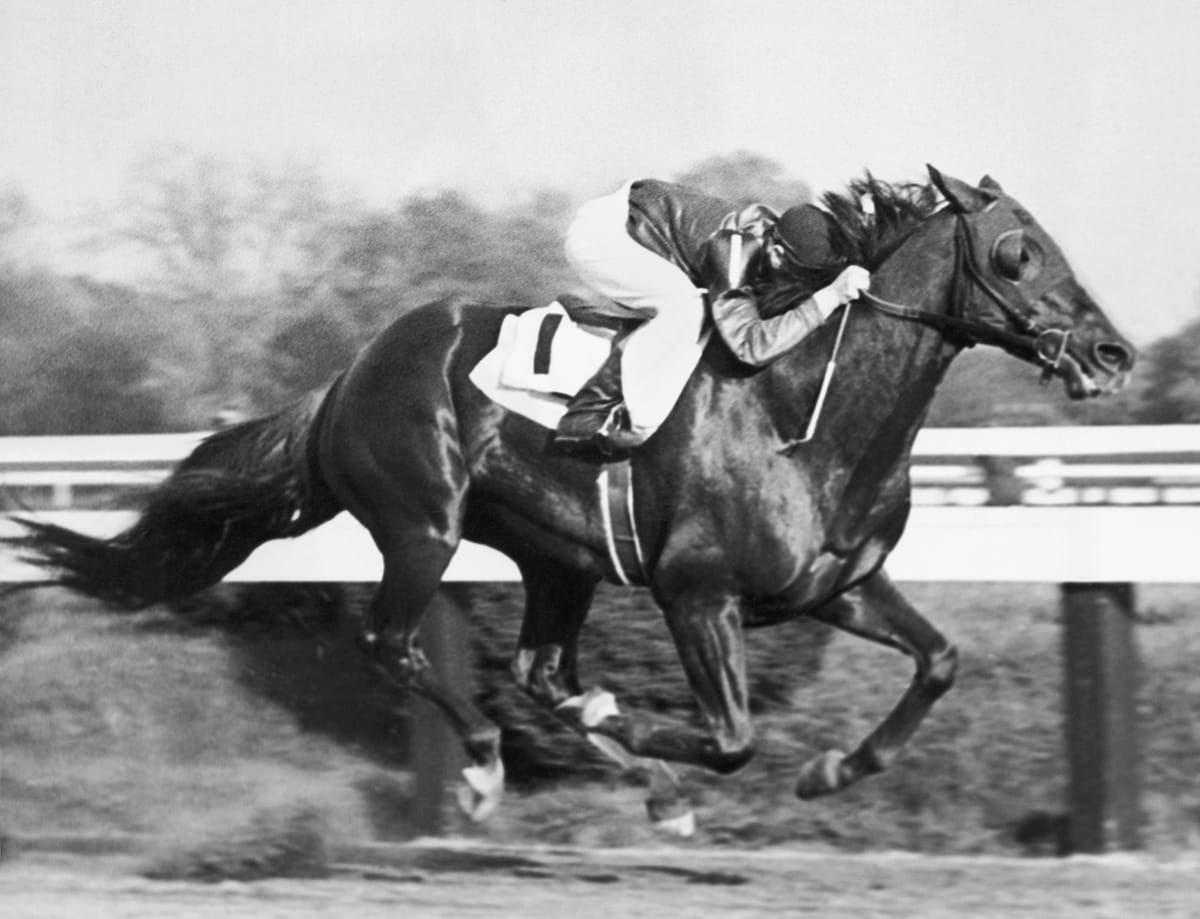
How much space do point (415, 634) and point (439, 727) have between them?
1.52ft

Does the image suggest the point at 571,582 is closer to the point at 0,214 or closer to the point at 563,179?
the point at 563,179

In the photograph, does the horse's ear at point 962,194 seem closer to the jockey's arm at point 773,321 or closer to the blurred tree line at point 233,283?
the jockey's arm at point 773,321

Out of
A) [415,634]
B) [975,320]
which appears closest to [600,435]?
[415,634]

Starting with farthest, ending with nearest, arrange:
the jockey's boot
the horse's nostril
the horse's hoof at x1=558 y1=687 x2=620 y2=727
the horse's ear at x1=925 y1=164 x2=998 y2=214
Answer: the horse's hoof at x1=558 y1=687 x2=620 y2=727
the jockey's boot
the horse's ear at x1=925 y1=164 x2=998 y2=214
the horse's nostril

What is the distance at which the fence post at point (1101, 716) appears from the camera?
5.10 metres

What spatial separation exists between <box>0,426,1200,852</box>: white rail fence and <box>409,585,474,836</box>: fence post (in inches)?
6.2

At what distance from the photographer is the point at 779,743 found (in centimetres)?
541

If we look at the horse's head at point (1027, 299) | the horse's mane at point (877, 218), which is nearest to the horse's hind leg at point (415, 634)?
the horse's mane at point (877, 218)

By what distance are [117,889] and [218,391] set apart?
1.40m

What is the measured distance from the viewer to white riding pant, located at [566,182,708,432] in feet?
15.4

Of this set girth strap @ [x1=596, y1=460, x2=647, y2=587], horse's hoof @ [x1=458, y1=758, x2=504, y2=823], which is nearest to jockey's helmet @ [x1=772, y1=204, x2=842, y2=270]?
girth strap @ [x1=596, y1=460, x2=647, y2=587]

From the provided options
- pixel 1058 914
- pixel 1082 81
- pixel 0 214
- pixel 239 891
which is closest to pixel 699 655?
pixel 1058 914

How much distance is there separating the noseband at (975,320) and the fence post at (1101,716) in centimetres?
81

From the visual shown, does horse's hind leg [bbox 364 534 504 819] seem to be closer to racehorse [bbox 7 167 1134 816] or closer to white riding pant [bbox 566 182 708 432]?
racehorse [bbox 7 167 1134 816]
